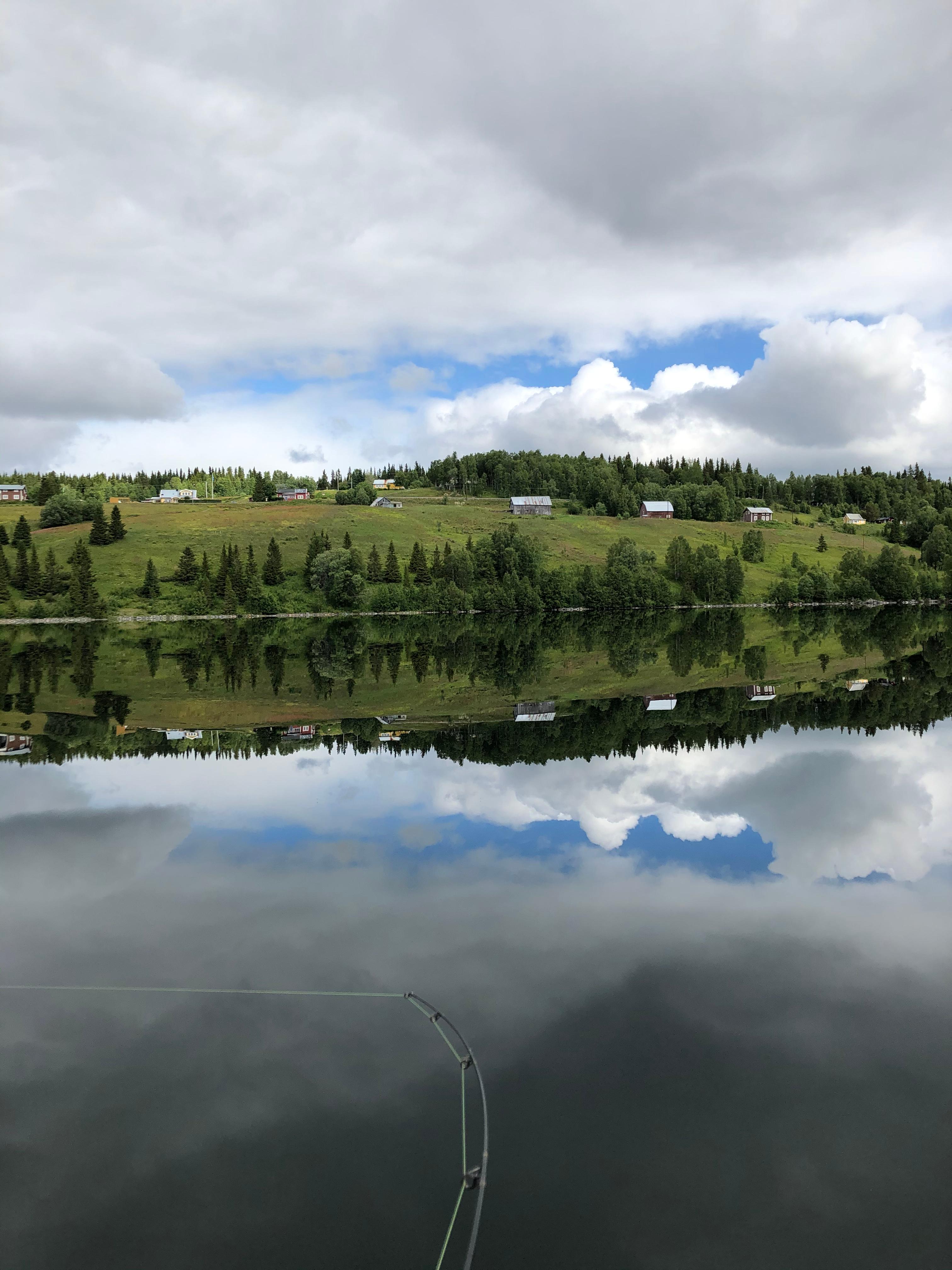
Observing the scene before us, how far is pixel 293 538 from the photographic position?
538 ft

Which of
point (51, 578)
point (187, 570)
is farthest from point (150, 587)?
point (51, 578)

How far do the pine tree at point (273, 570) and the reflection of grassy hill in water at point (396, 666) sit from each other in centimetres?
3540

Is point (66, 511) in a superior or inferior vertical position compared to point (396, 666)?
superior

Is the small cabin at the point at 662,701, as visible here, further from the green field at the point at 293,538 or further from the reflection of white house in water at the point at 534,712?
the green field at the point at 293,538

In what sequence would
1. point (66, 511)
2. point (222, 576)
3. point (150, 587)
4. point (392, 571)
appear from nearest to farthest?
1. point (150, 587)
2. point (222, 576)
3. point (392, 571)
4. point (66, 511)

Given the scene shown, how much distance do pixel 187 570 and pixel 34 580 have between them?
24563mm

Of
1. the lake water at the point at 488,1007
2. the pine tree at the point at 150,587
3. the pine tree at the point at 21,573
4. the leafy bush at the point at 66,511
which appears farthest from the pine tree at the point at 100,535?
the lake water at the point at 488,1007

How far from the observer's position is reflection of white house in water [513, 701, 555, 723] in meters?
36.6

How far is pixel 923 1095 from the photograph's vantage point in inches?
387

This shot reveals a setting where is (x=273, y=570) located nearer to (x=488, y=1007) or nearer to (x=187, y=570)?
(x=187, y=570)

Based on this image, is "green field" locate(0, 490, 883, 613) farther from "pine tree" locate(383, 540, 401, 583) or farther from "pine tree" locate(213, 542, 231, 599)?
"pine tree" locate(383, 540, 401, 583)

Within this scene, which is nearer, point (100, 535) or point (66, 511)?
point (100, 535)

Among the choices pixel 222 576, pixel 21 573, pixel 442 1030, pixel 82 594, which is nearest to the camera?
pixel 442 1030

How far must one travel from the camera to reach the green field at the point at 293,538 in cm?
14300
